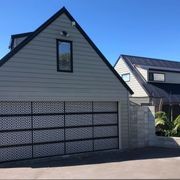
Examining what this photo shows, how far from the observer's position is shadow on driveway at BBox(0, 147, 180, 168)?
1430cm

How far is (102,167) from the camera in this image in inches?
529

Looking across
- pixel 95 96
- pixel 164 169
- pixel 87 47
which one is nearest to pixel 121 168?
pixel 164 169

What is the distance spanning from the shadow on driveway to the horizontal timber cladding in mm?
394

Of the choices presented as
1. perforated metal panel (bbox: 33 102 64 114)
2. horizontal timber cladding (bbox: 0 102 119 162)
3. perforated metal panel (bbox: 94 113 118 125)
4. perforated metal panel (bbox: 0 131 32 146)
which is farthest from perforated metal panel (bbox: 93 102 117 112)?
perforated metal panel (bbox: 0 131 32 146)

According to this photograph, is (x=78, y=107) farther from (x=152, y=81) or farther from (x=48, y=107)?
(x=152, y=81)

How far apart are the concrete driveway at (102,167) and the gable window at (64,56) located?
11.8 ft

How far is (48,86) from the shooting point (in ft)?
51.8

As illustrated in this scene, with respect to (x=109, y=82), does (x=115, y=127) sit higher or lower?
lower

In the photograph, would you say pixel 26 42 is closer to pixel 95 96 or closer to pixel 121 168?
pixel 95 96

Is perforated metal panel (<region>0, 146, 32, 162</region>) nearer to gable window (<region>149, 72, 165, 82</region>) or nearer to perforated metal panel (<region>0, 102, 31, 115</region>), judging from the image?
perforated metal panel (<region>0, 102, 31, 115</region>)

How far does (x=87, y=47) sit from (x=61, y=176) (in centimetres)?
696

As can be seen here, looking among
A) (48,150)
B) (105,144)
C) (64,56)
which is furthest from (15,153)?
(105,144)

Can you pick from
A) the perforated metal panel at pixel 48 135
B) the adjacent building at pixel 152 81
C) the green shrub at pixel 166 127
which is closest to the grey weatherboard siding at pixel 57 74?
the perforated metal panel at pixel 48 135

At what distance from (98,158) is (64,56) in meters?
4.33
